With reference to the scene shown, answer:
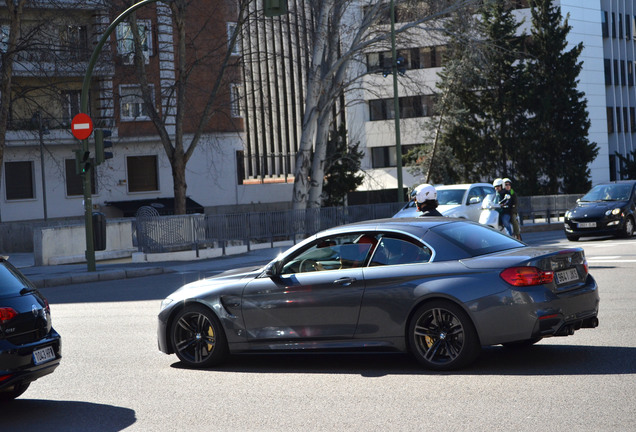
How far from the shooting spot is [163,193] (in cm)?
4788

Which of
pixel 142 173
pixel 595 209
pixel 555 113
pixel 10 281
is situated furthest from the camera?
pixel 555 113

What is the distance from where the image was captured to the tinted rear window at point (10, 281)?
7.59 m

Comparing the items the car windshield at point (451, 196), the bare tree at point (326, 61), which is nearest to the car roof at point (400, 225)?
the car windshield at point (451, 196)

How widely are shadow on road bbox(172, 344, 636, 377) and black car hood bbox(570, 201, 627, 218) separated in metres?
18.1

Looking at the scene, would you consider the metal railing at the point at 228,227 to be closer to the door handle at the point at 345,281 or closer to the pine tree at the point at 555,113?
the door handle at the point at 345,281

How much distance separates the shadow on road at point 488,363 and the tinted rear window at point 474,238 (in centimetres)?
101

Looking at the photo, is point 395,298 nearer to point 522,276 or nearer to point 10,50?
point 522,276

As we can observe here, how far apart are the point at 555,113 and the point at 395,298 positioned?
49.0m

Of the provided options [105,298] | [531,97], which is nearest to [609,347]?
[105,298]

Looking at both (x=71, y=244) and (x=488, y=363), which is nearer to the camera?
(x=488, y=363)

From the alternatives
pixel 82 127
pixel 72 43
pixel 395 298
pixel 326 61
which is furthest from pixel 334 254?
pixel 72 43

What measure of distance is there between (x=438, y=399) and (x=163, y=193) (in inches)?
1630

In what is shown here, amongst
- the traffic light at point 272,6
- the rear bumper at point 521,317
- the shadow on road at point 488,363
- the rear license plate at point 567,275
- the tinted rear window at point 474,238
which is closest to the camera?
the rear bumper at point 521,317

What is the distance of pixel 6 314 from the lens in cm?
737
